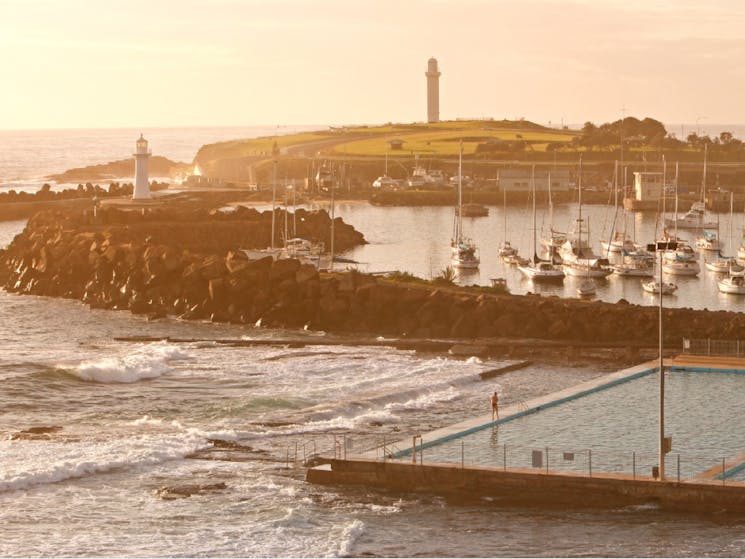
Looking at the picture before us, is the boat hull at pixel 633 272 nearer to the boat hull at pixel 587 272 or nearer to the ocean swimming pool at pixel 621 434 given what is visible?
the boat hull at pixel 587 272

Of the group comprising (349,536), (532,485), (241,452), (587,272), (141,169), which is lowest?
(349,536)

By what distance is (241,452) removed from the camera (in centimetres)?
4003

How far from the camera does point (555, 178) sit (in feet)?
546

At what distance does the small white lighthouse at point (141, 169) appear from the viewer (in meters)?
106

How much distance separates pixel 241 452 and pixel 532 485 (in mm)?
9144

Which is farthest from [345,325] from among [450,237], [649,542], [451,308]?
[450,237]

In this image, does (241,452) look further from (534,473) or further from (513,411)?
(534,473)

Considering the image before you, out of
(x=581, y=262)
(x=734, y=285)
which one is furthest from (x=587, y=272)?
(x=734, y=285)

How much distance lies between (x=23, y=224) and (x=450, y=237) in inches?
1399

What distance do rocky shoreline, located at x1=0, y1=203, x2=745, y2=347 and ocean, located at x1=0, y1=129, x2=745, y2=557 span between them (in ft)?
7.45

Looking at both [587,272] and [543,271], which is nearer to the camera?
[543,271]

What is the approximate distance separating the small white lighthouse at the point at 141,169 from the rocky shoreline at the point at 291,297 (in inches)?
714

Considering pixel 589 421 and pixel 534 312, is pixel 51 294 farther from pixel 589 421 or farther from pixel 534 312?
pixel 589 421

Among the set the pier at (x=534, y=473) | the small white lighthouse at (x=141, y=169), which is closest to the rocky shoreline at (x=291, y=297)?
the small white lighthouse at (x=141, y=169)
